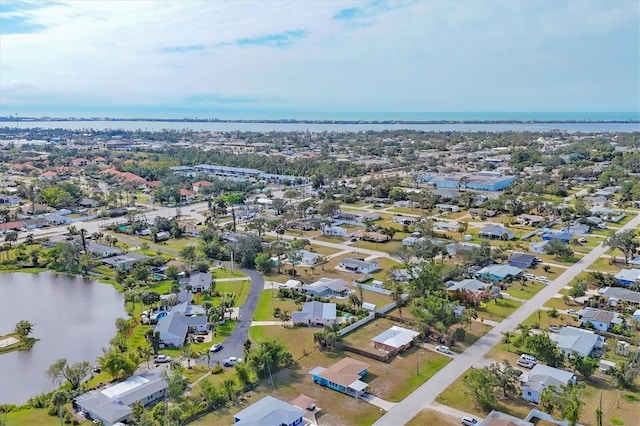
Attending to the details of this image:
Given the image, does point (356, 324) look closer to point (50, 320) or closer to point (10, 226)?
point (50, 320)

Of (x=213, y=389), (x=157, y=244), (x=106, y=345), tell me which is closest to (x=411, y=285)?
(x=213, y=389)

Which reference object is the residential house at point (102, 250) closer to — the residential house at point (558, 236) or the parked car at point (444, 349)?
the parked car at point (444, 349)

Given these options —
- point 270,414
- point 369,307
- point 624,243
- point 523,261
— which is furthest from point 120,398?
point 624,243

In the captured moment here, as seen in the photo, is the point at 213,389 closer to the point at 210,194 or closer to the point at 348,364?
the point at 348,364

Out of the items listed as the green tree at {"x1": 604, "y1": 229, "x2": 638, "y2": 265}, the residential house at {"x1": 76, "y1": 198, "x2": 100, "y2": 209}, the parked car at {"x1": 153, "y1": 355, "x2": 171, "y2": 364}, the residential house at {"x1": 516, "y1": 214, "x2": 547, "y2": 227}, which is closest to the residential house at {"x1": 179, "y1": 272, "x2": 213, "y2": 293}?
the parked car at {"x1": 153, "y1": 355, "x2": 171, "y2": 364}

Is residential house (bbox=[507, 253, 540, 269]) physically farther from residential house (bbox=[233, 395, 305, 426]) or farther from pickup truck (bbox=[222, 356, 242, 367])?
residential house (bbox=[233, 395, 305, 426])

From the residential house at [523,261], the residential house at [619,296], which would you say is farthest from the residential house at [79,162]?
the residential house at [619,296]
